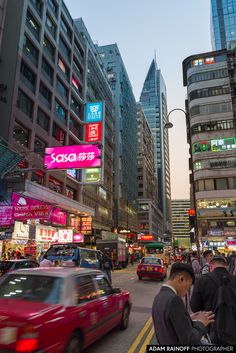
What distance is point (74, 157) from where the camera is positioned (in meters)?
19.1

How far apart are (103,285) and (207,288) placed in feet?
11.5

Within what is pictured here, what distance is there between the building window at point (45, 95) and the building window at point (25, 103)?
2325 mm

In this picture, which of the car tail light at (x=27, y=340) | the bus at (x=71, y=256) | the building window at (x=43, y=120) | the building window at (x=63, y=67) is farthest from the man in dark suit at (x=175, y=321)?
the building window at (x=63, y=67)

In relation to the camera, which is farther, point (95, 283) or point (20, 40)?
point (20, 40)

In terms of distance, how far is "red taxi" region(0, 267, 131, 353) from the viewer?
13.1 ft

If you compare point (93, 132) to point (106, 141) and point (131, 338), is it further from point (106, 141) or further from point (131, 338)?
point (106, 141)

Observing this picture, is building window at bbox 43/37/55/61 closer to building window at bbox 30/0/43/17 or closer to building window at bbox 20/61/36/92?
building window at bbox 30/0/43/17

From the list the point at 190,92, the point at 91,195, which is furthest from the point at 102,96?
the point at 91,195

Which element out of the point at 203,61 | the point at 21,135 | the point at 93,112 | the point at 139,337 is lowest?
the point at 139,337

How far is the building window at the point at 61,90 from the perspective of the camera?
122ft

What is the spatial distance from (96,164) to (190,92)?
47.0 meters

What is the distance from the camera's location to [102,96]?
64.5 m

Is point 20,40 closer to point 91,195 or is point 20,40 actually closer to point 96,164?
point 96,164

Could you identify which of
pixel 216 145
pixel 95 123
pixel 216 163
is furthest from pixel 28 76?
pixel 216 145
